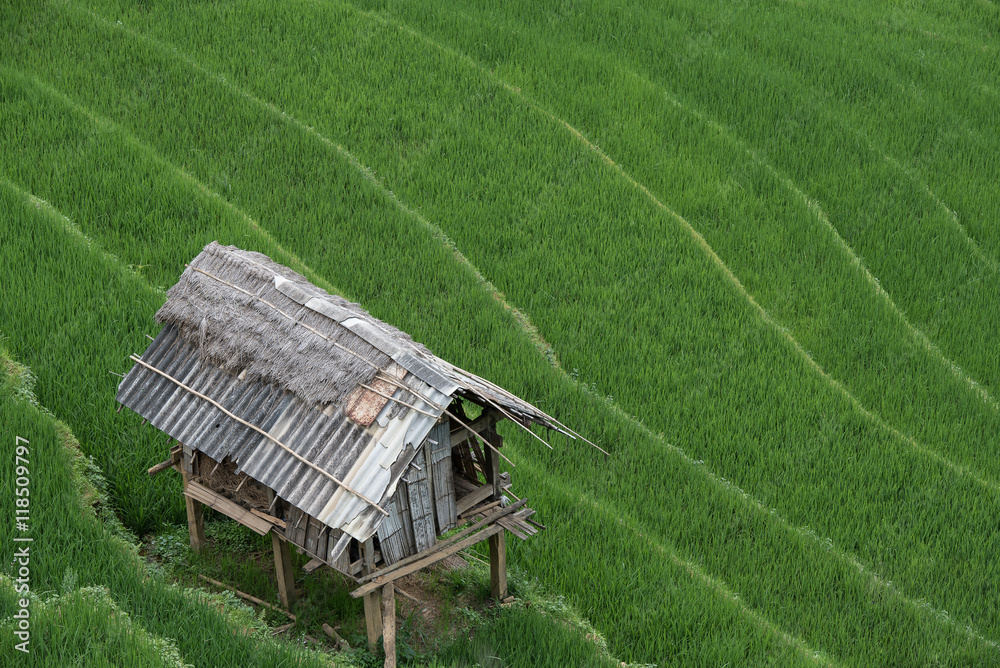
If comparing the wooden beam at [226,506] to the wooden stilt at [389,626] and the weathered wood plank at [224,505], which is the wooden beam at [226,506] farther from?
the wooden stilt at [389,626]

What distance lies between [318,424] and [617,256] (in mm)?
5692

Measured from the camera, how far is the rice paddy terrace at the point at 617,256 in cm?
696

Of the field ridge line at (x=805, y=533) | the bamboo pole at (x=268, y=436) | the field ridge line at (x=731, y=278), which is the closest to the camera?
the bamboo pole at (x=268, y=436)

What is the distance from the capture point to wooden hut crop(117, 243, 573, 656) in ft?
16.8

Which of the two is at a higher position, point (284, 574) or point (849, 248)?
point (849, 248)

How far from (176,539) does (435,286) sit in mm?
3961

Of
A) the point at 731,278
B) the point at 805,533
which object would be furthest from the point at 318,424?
the point at 731,278

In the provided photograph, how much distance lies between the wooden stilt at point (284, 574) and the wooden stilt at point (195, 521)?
0.68 meters

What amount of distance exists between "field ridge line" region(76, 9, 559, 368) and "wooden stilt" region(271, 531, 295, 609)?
378cm

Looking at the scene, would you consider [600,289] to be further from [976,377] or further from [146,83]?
[146,83]

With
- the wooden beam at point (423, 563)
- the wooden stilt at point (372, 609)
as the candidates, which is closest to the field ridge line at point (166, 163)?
the wooden beam at point (423, 563)

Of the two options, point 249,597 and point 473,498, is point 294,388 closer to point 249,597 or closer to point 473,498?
point 473,498

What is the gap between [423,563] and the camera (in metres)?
5.46

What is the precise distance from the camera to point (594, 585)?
265 inches
